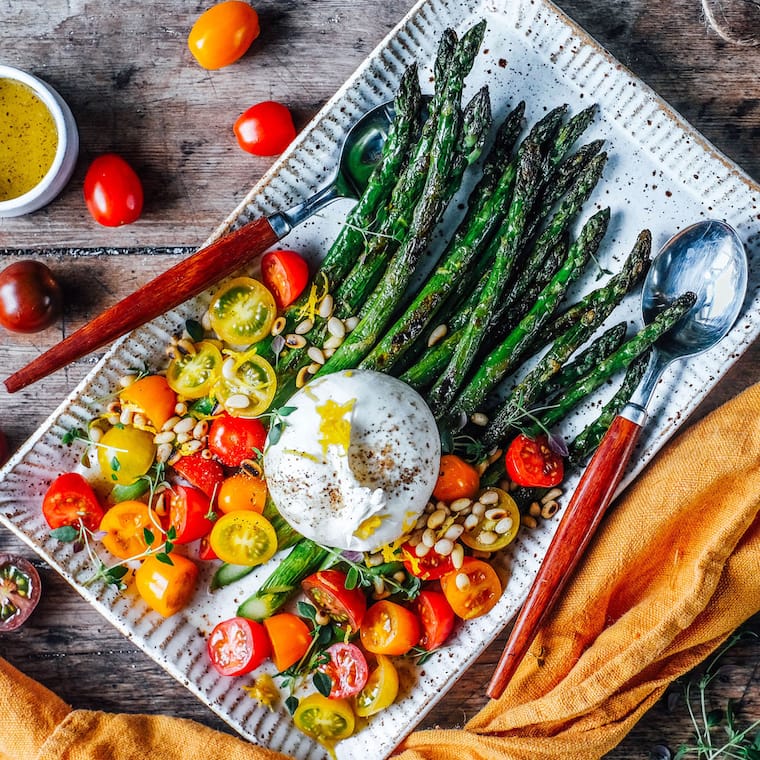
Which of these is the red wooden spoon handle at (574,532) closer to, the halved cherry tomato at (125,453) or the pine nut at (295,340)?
the pine nut at (295,340)

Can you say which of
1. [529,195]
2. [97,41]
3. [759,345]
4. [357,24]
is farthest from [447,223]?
[97,41]

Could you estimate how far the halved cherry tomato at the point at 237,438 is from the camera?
2350mm

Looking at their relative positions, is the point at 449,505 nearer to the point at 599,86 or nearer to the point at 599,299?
the point at 599,299

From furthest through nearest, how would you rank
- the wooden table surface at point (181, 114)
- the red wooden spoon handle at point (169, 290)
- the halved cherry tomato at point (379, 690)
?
the wooden table surface at point (181, 114) → the halved cherry tomato at point (379, 690) → the red wooden spoon handle at point (169, 290)

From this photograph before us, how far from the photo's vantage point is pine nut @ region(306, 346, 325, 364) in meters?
2.37

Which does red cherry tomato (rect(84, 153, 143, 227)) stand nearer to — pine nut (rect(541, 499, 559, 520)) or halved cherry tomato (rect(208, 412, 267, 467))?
halved cherry tomato (rect(208, 412, 267, 467))

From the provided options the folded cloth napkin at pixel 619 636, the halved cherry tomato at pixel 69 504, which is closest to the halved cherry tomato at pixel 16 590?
the folded cloth napkin at pixel 619 636

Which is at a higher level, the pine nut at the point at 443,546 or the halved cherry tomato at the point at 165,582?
the pine nut at the point at 443,546

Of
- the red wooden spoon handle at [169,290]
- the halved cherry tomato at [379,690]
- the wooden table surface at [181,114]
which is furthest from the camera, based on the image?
→ the wooden table surface at [181,114]

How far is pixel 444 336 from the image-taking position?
93.0 inches

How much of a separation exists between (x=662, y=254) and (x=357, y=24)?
3.66 feet

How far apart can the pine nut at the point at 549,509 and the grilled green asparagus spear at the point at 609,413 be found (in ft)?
0.44

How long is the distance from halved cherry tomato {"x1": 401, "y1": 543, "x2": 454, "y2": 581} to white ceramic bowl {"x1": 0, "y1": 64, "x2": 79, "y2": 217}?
1.42 metres

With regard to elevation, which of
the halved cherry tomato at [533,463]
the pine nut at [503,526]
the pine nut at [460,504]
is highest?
the halved cherry tomato at [533,463]
